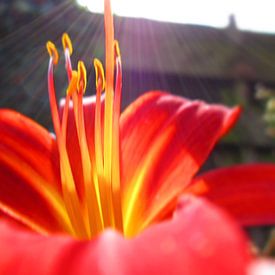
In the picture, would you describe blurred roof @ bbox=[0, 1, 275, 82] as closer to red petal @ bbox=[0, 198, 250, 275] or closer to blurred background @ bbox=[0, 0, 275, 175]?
blurred background @ bbox=[0, 0, 275, 175]

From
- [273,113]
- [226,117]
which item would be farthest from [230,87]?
[226,117]

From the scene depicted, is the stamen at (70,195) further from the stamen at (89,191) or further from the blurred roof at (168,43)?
the blurred roof at (168,43)

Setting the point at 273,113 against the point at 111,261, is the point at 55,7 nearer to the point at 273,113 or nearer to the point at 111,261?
the point at 273,113

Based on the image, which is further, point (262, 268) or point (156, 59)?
point (156, 59)

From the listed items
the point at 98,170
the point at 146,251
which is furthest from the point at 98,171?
the point at 146,251

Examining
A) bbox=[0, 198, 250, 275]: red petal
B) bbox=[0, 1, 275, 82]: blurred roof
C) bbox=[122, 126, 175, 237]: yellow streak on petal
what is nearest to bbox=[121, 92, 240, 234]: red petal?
bbox=[122, 126, 175, 237]: yellow streak on petal

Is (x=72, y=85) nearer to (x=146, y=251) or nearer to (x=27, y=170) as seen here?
(x=27, y=170)
